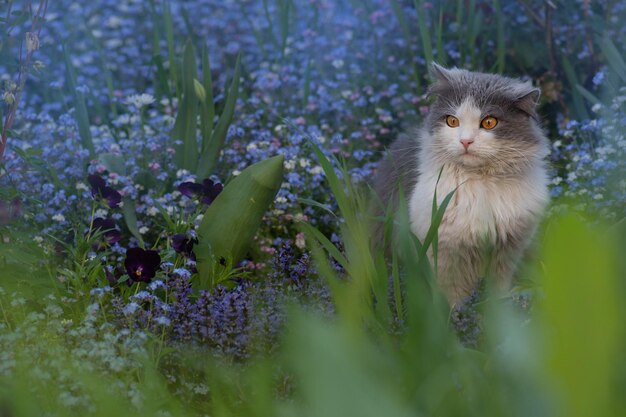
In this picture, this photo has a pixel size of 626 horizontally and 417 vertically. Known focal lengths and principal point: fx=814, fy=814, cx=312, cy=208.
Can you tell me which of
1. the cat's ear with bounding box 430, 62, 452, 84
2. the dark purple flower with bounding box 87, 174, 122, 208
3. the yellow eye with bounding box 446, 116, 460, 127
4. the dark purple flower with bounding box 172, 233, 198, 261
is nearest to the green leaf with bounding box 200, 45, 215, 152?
the dark purple flower with bounding box 87, 174, 122, 208

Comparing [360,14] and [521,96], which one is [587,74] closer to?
[360,14]

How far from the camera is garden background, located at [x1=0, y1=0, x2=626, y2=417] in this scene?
2.16 feet

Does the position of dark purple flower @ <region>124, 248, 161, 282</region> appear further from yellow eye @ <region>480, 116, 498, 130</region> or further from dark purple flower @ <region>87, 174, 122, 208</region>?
yellow eye @ <region>480, 116, 498, 130</region>

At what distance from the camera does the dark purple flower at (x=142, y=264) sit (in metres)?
2.68

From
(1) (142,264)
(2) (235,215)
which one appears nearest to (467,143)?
(2) (235,215)

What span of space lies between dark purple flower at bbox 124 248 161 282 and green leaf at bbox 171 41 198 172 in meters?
1.12

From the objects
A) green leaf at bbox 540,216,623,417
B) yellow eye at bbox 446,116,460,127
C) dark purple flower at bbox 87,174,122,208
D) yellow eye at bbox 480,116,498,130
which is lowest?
dark purple flower at bbox 87,174,122,208

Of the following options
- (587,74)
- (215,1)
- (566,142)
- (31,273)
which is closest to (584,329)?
(31,273)

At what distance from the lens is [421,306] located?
3.65ft

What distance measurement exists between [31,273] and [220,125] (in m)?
1.09

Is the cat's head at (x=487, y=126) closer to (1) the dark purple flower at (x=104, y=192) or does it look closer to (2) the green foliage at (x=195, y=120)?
A: (2) the green foliage at (x=195, y=120)

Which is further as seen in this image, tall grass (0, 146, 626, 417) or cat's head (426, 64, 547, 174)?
cat's head (426, 64, 547, 174)

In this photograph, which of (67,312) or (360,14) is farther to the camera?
(360,14)

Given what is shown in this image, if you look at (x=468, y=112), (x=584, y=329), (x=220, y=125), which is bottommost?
(x=220, y=125)
